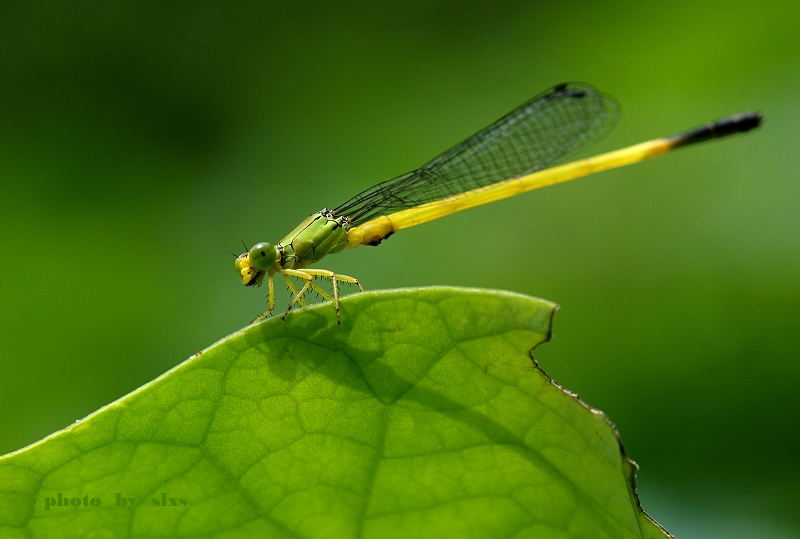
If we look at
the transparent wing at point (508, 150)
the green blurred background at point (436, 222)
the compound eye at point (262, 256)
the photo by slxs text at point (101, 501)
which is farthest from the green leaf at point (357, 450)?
the transparent wing at point (508, 150)

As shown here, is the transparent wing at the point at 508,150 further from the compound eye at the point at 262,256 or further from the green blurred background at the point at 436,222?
the compound eye at the point at 262,256

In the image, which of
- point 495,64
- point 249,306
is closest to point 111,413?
point 249,306

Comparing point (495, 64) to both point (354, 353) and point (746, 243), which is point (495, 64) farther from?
point (354, 353)

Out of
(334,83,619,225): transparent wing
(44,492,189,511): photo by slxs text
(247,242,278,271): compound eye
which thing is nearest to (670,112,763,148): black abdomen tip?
(334,83,619,225): transparent wing

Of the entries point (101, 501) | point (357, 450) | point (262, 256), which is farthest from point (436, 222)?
point (101, 501)

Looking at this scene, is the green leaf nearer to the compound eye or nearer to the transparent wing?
the compound eye

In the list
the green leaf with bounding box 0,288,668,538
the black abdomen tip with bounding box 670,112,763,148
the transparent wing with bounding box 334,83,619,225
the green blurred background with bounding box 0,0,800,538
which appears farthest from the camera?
the transparent wing with bounding box 334,83,619,225
